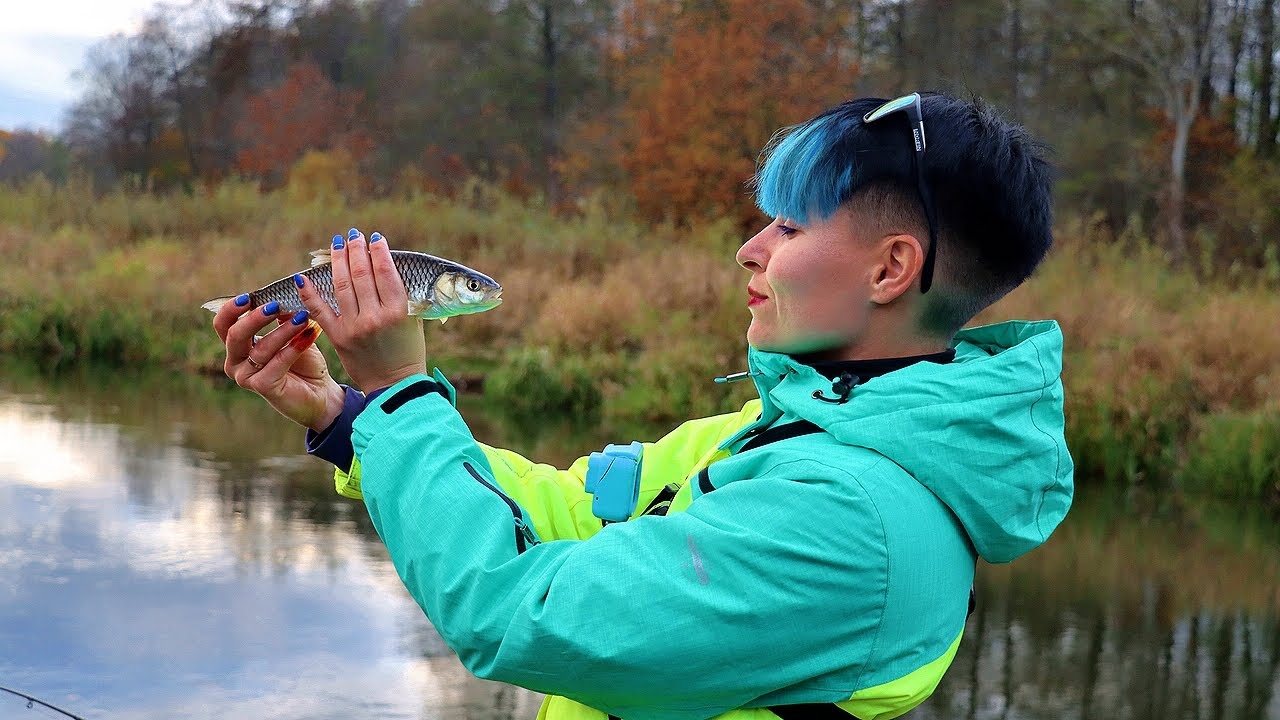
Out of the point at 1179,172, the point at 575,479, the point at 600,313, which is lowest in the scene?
the point at 600,313

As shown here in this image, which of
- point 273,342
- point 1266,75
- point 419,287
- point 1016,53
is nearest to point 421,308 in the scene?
point 419,287

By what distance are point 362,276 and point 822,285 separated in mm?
568

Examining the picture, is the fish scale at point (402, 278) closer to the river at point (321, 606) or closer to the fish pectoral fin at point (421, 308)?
the fish pectoral fin at point (421, 308)

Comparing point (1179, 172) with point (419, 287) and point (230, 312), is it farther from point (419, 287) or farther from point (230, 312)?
point (230, 312)

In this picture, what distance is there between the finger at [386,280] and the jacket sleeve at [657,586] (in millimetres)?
200

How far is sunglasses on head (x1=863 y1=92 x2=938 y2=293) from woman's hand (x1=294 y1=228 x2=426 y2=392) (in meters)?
0.61

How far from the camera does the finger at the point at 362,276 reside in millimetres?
1599

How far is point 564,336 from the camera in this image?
12.1 meters

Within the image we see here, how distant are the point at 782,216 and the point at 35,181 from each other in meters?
20.8

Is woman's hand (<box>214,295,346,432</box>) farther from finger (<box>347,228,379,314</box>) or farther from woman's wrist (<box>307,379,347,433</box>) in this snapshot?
finger (<box>347,228,379,314</box>)

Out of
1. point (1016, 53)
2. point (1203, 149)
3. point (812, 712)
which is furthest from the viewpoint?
point (1016, 53)

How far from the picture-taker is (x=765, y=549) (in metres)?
1.36

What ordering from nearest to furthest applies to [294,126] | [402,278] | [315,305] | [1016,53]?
[315,305]
[402,278]
[1016,53]
[294,126]

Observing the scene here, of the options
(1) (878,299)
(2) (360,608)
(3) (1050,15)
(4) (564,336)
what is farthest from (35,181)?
(1) (878,299)
